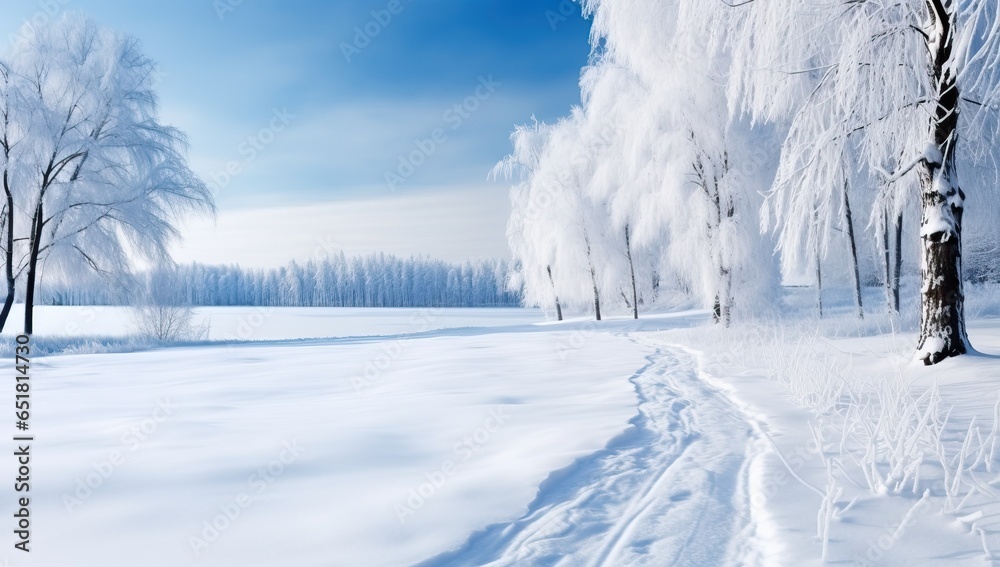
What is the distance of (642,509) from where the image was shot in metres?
2.60

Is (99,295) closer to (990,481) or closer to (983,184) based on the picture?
(990,481)

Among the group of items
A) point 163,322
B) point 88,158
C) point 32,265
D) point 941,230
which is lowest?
point 163,322

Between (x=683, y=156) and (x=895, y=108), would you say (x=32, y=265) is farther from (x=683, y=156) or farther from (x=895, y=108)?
(x=895, y=108)

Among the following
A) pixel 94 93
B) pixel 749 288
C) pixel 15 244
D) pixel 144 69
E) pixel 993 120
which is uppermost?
pixel 144 69

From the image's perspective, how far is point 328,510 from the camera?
2592 mm

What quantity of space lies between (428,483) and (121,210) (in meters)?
14.3

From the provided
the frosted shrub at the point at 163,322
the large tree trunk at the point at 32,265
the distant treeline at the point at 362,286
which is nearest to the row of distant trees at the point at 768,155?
the frosted shrub at the point at 163,322

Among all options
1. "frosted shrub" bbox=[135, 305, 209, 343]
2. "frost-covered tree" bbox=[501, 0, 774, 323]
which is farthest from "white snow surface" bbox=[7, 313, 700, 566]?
"frosted shrub" bbox=[135, 305, 209, 343]

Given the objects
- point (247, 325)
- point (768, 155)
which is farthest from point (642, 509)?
point (247, 325)

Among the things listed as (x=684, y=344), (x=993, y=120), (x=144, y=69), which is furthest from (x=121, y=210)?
(x=993, y=120)

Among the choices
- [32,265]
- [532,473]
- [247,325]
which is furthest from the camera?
[247,325]

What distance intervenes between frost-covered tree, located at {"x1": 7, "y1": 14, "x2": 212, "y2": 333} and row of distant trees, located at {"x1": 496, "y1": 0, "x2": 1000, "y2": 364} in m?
12.2

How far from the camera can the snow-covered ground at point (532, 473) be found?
2201mm

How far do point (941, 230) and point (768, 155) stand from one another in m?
7.67
